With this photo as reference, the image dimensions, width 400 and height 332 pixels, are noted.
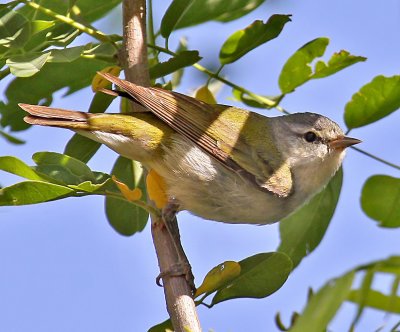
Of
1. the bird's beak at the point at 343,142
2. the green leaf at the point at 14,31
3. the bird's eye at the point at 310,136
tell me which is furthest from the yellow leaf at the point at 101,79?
the bird's eye at the point at 310,136

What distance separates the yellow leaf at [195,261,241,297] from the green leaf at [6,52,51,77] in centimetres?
89

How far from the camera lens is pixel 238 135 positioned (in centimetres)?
352

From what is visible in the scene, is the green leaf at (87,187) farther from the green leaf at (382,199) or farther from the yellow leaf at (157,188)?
the green leaf at (382,199)

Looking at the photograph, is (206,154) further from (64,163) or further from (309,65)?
(64,163)

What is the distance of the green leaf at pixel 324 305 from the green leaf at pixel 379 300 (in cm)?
1

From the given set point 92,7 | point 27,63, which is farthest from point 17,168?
point 92,7

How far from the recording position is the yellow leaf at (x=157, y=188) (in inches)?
124

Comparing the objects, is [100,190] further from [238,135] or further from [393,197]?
[238,135]

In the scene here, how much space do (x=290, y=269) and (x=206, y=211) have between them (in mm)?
976

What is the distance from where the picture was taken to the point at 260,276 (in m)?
2.38

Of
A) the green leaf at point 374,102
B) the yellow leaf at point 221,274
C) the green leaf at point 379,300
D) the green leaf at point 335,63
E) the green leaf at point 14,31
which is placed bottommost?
the green leaf at point 379,300

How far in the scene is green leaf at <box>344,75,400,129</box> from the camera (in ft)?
8.78

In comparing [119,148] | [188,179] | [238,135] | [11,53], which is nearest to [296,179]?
[238,135]

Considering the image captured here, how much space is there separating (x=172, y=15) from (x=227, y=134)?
789mm
